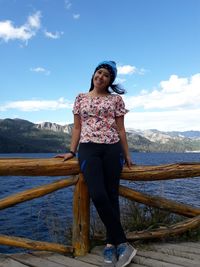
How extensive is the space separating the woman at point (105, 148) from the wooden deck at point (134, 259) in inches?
8.6

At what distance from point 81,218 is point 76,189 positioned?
1.12 feet

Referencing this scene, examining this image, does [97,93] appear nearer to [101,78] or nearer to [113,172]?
[101,78]

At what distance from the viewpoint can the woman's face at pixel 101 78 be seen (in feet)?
13.2

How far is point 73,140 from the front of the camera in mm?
4070

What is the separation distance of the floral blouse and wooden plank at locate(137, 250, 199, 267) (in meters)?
1.35

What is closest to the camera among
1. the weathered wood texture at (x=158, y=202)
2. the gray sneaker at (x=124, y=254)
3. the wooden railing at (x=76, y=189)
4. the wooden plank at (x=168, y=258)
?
the gray sneaker at (x=124, y=254)

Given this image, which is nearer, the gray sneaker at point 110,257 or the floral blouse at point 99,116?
the gray sneaker at point 110,257

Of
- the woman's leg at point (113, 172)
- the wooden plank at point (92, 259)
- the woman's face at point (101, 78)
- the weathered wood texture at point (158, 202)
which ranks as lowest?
the wooden plank at point (92, 259)

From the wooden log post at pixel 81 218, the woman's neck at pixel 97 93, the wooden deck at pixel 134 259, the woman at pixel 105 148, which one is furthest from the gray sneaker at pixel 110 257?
the woman's neck at pixel 97 93

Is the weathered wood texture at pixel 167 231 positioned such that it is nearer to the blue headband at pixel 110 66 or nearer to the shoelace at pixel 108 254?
the shoelace at pixel 108 254

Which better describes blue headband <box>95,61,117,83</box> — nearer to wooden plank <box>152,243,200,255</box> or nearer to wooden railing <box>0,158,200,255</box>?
wooden railing <box>0,158,200,255</box>

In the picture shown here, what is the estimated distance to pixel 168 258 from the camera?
13.0 feet

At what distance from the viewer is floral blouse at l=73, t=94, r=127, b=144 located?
3828mm

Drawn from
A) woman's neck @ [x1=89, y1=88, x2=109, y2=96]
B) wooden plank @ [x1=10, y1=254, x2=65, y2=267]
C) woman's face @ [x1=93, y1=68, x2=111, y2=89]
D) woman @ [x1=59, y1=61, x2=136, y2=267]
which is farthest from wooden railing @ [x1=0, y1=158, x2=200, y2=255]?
woman's face @ [x1=93, y1=68, x2=111, y2=89]
